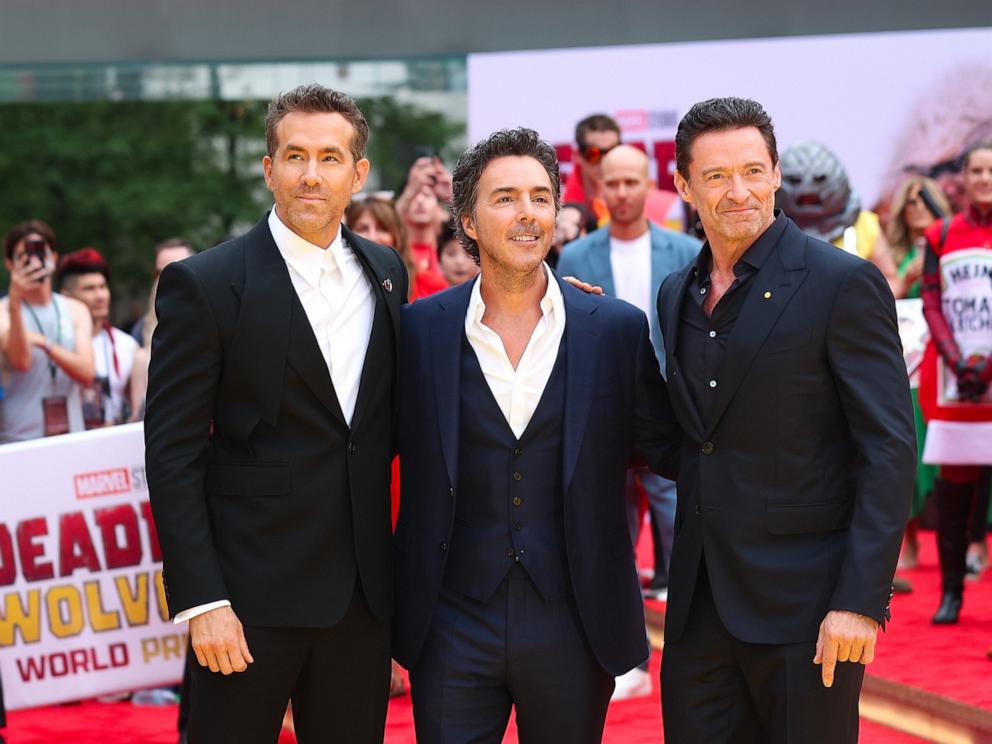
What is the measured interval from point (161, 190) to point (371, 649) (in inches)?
612

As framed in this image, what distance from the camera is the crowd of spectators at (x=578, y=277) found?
18.9 ft

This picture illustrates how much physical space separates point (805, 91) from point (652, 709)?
4.60 m

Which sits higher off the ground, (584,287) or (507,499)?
(584,287)

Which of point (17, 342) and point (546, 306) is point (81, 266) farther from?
point (546, 306)

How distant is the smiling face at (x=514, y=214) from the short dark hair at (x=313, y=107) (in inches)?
11.8

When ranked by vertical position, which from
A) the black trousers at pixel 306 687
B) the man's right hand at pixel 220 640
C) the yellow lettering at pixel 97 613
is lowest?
the yellow lettering at pixel 97 613

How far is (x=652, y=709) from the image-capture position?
16.3 ft

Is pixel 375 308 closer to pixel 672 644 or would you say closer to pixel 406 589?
pixel 406 589

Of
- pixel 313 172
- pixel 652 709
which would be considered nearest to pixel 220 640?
pixel 313 172

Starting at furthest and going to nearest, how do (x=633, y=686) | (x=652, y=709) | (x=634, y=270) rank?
(x=634, y=270)
(x=633, y=686)
(x=652, y=709)

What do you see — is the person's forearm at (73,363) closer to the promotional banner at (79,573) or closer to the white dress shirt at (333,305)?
the promotional banner at (79,573)

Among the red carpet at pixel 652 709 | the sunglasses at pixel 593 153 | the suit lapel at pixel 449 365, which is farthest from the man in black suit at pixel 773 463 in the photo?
the sunglasses at pixel 593 153

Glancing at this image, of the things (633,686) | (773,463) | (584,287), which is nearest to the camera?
(773,463)

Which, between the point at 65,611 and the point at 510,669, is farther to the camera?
the point at 65,611
